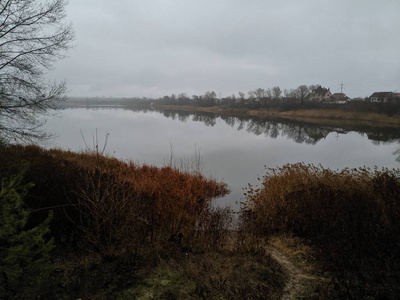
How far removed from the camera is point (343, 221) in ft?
17.0

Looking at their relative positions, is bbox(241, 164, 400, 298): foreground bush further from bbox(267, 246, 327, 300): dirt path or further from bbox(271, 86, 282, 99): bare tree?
bbox(271, 86, 282, 99): bare tree

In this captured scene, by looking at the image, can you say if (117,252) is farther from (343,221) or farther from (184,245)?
(343,221)

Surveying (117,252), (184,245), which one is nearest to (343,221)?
(184,245)

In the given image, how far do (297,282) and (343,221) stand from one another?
1.92m

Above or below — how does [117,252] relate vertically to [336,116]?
below

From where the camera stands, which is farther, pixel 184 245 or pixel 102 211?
pixel 184 245

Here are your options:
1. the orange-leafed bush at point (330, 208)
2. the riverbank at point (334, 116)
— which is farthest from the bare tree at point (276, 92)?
the orange-leafed bush at point (330, 208)

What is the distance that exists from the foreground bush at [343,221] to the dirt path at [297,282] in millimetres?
369

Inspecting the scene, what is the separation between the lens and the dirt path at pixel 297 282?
3.66 m

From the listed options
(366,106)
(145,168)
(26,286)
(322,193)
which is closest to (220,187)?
(145,168)

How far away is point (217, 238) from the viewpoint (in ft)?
17.5

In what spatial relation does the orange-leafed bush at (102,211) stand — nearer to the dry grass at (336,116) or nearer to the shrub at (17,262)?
the shrub at (17,262)

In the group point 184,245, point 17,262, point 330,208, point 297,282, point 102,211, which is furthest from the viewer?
point 330,208

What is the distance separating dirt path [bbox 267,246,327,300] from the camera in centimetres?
366
